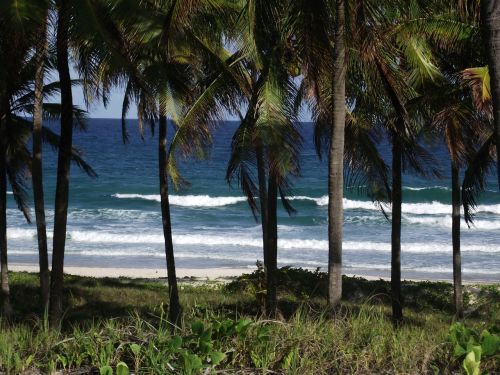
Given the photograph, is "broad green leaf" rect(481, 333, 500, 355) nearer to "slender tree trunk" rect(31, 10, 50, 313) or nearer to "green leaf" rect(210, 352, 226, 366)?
"green leaf" rect(210, 352, 226, 366)

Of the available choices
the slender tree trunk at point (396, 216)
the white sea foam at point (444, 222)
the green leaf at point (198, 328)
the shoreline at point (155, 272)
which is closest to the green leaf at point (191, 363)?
the green leaf at point (198, 328)

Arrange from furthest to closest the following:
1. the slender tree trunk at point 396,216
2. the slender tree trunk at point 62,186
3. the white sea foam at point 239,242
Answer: the white sea foam at point 239,242 < the slender tree trunk at point 396,216 < the slender tree trunk at point 62,186

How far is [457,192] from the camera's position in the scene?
16094 millimetres

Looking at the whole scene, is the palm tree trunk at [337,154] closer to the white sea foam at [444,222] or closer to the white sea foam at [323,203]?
the white sea foam at [444,222]

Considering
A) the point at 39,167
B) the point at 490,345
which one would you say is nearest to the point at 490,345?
the point at 490,345

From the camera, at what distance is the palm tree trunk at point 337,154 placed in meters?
9.44

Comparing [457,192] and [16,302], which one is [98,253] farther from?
[457,192]

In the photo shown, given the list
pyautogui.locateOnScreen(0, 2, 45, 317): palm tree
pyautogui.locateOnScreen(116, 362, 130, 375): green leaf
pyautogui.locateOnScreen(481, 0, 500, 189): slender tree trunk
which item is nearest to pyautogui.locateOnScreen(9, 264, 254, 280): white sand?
pyautogui.locateOnScreen(0, 2, 45, 317): palm tree

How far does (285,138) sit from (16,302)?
9.27 meters

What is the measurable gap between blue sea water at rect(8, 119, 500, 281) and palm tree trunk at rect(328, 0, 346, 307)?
9638 millimetres

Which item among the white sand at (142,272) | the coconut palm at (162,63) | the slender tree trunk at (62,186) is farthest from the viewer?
the white sand at (142,272)

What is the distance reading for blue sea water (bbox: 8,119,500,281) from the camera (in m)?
29.6

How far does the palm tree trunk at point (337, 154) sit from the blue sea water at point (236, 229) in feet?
31.6

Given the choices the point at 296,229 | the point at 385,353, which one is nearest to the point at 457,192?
the point at 385,353
